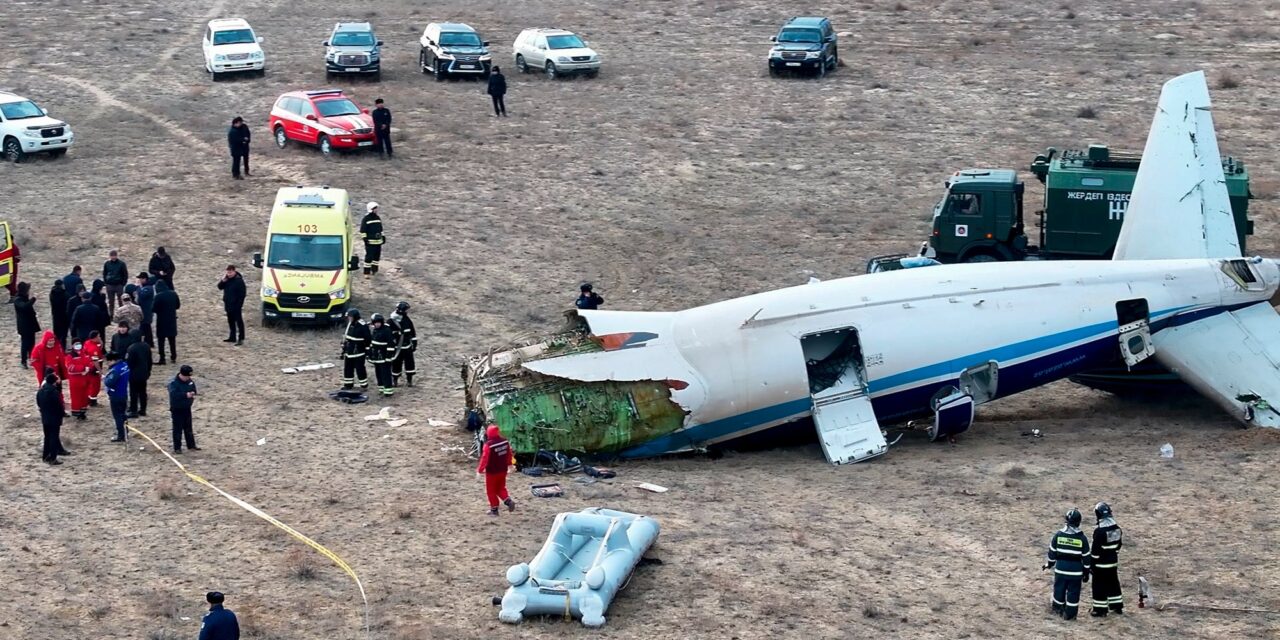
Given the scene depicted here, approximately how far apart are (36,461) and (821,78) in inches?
1263

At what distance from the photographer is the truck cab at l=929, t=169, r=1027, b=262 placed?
1303 inches

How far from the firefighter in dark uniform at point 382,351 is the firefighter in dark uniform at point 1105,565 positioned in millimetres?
13575

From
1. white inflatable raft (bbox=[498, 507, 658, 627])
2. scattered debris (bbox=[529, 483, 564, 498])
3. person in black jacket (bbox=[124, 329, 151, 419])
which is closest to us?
white inflatable raft (bbox=[498, 507, 658, 627])

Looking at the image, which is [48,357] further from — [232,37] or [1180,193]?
[232,37]

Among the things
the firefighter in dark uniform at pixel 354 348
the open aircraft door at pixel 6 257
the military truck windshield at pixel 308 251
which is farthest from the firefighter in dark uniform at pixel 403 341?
the open aircraft door at pixel 6 257

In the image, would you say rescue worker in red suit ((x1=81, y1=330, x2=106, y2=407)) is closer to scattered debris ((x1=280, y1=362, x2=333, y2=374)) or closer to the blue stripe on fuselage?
scattered debris ((x1=280, y1=362, x2=333, y2=374))

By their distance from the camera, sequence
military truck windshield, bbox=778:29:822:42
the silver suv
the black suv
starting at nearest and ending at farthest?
the black suv → the silver suv → military truck windshield, bbox=778:29:822:42

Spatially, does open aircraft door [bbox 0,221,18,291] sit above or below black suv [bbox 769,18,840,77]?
below

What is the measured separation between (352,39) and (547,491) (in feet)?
106

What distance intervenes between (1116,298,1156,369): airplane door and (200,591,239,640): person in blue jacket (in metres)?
15.7

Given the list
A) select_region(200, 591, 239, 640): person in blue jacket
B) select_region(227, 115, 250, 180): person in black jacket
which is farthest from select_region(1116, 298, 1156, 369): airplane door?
select_region(227, 115, 250, 180): person in black jacket

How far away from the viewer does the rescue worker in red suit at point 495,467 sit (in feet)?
72.8

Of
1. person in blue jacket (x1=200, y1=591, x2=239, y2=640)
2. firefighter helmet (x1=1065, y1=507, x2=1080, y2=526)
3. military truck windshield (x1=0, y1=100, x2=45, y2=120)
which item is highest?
military truck windshield (x1=0, y1=100, x2=45, y2=120)

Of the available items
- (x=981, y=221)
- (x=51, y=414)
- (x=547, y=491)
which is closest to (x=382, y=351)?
(x=51, y=414)
